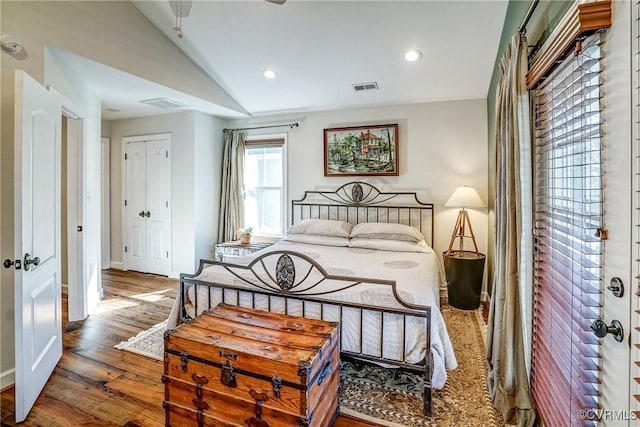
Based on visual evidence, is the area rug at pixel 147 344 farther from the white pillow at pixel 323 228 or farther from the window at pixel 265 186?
the window at pixel 265 186

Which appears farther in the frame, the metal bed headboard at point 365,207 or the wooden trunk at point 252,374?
the metal bed headboard at point 365,207

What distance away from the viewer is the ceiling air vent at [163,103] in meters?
3.97

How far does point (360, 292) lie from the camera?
2145 millimetres

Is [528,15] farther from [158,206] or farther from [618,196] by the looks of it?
[158,206]

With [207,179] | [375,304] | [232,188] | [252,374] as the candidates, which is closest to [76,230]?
[207,179]

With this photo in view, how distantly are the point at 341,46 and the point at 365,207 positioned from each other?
2028 mm

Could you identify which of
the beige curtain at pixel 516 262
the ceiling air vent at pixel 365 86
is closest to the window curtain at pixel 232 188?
the ceiling air vent at pixel 365 86

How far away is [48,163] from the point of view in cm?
224

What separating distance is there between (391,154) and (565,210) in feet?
9.75

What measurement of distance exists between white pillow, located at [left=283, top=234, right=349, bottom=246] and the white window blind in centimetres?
225

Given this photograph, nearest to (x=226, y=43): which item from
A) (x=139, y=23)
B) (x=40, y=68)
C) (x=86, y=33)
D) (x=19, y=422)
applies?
(x=139, y=23)

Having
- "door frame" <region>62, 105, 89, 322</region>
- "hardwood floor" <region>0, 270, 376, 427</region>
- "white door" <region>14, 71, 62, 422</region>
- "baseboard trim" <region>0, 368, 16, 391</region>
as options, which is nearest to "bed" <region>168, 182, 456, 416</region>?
"hardwood floor" <region>0, 270, 376, 427</region>

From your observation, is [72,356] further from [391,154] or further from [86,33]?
[391,154]

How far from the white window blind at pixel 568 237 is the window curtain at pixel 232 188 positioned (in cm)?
410
